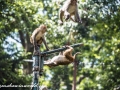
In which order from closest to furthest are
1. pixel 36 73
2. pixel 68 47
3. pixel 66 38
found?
pixel 36 73
pixel 68 47
pixel 66 38

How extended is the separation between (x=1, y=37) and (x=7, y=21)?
1.27 m

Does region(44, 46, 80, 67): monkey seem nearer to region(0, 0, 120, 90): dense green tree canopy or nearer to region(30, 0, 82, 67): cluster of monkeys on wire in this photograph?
region(30, 0, 82, 67): cluster of monkeys on wire

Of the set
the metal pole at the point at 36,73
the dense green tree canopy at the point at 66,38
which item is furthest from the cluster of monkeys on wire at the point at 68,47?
the dense green tree canopy at the point at 66,38

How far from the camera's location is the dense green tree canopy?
13376 millimetres

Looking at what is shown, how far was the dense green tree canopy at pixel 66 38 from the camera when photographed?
13376mm

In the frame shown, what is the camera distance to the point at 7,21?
13914 mm

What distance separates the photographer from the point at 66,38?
17.3 meters

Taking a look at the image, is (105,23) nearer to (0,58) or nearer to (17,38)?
(0,58)

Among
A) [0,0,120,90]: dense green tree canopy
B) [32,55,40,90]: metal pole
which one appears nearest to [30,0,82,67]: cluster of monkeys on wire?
[32,55,40,90]: metal pole

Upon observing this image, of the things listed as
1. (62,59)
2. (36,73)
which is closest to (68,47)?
(62,59)

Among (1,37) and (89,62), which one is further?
(89,62)

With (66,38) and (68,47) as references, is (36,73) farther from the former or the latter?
(66,38)

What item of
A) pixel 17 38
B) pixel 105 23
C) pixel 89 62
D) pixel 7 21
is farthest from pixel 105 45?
pixel 7 21

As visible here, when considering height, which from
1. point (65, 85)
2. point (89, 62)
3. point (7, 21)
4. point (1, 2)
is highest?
point (1, 2)
